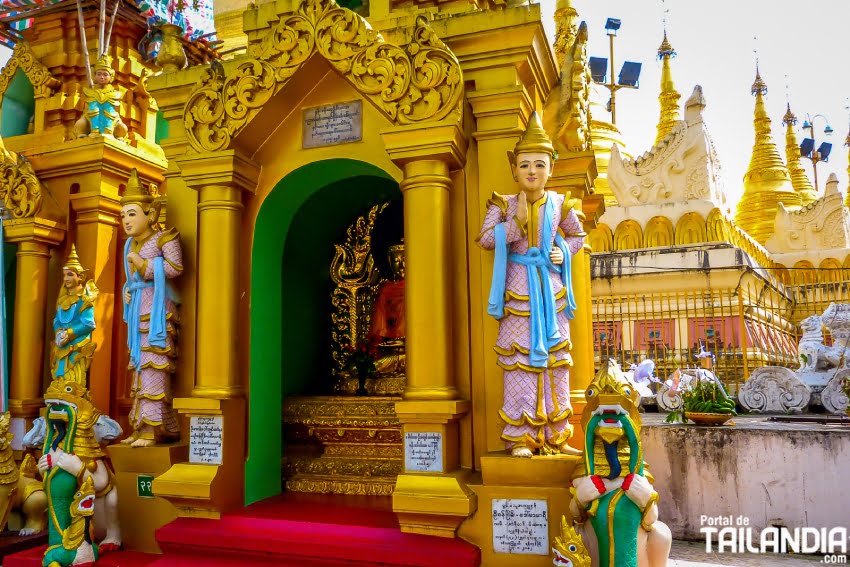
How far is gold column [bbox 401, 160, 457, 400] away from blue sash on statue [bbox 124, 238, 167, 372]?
7.51 ft

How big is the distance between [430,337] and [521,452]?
107 cm

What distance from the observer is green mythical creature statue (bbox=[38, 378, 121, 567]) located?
5.13 m

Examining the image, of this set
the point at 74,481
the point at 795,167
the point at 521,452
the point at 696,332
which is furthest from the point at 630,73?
the point at 74,481

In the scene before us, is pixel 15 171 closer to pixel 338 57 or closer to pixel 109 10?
pixel 109 10

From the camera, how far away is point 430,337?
497cm

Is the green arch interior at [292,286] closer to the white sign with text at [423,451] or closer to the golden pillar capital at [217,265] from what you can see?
the golden pillar capital at [217,265]

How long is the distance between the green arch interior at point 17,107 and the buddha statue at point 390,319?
6.58 metres

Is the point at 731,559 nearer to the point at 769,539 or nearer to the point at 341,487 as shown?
the point at 769,539

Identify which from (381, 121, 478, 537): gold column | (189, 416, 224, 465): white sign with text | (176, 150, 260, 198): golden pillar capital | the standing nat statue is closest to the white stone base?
(381, 121, 478, 537): gold column

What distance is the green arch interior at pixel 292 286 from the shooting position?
598cm

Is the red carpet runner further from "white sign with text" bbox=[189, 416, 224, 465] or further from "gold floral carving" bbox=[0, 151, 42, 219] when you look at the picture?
"gold floral carving" bbox=[0, 151, 42, 219]

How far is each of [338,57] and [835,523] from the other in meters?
6.15

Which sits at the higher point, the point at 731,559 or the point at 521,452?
the point at 521,452

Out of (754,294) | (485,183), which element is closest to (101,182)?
(485,183)
